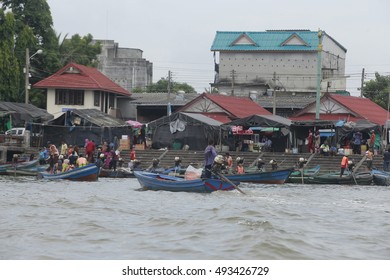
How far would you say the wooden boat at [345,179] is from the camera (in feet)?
115

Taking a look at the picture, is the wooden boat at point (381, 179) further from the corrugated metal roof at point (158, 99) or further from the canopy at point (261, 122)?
the corrugated metal roof at point (158, 99)

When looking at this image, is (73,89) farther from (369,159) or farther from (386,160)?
(386,160)

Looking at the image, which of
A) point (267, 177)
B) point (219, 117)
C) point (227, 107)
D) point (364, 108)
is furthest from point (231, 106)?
point (267, 177)

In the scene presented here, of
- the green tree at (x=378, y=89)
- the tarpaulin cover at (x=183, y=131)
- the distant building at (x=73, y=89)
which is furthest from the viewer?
the green tree at (x=378, y=89)

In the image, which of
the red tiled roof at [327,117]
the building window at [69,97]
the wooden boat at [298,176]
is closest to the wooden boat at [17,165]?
the wooden boat at [298,176]

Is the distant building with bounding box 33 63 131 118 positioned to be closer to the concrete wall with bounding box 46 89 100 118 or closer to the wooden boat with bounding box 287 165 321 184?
the concrete wall with bounding box 46 89 100 118

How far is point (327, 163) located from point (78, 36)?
2522 centimetres

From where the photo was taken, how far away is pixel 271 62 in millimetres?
62844

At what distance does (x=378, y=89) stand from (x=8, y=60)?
26.5 meters

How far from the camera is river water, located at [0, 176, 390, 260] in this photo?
Result: 15320 mm

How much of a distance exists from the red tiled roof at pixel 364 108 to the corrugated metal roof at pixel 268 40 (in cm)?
1265

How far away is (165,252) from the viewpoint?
15008mm

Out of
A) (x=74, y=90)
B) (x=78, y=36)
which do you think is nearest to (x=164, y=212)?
(x=74, y=90)
